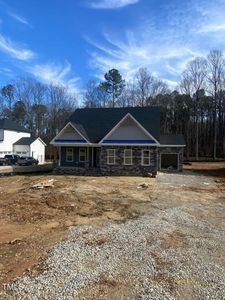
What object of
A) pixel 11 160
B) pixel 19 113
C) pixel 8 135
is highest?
pixel 19 113

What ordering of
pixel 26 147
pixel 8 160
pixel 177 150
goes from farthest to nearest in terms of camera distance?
pixel 26 147 < pixel 8 160 < pixel 177 150

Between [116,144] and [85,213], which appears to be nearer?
[85,213]

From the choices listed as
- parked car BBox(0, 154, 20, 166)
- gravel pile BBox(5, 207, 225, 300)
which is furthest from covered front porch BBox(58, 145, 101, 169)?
gravel pile BBox(5, 207, 225, 300)

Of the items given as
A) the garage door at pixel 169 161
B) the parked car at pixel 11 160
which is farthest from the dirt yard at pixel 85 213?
the parked car at pixel 11 160

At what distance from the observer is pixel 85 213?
1223 centimetres

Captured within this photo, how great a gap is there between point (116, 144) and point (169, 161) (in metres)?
6.92

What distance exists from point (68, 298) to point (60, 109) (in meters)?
62.9

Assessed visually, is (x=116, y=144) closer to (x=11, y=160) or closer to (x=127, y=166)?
(x=127, y=166)

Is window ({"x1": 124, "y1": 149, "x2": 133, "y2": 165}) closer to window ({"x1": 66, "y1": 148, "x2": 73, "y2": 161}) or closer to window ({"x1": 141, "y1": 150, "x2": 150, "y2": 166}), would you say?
window ({"x1": 141, "y1": 150, "x2": 150, "y2": 166})

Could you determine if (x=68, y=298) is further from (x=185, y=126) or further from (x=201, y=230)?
(x=185, y=126)

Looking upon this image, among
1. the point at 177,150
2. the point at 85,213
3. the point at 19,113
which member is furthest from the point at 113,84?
the point at 85,213

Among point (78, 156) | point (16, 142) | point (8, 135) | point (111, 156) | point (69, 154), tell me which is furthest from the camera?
point (16, 142)

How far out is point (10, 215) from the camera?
11789mm

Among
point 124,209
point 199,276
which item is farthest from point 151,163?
point 199,276
